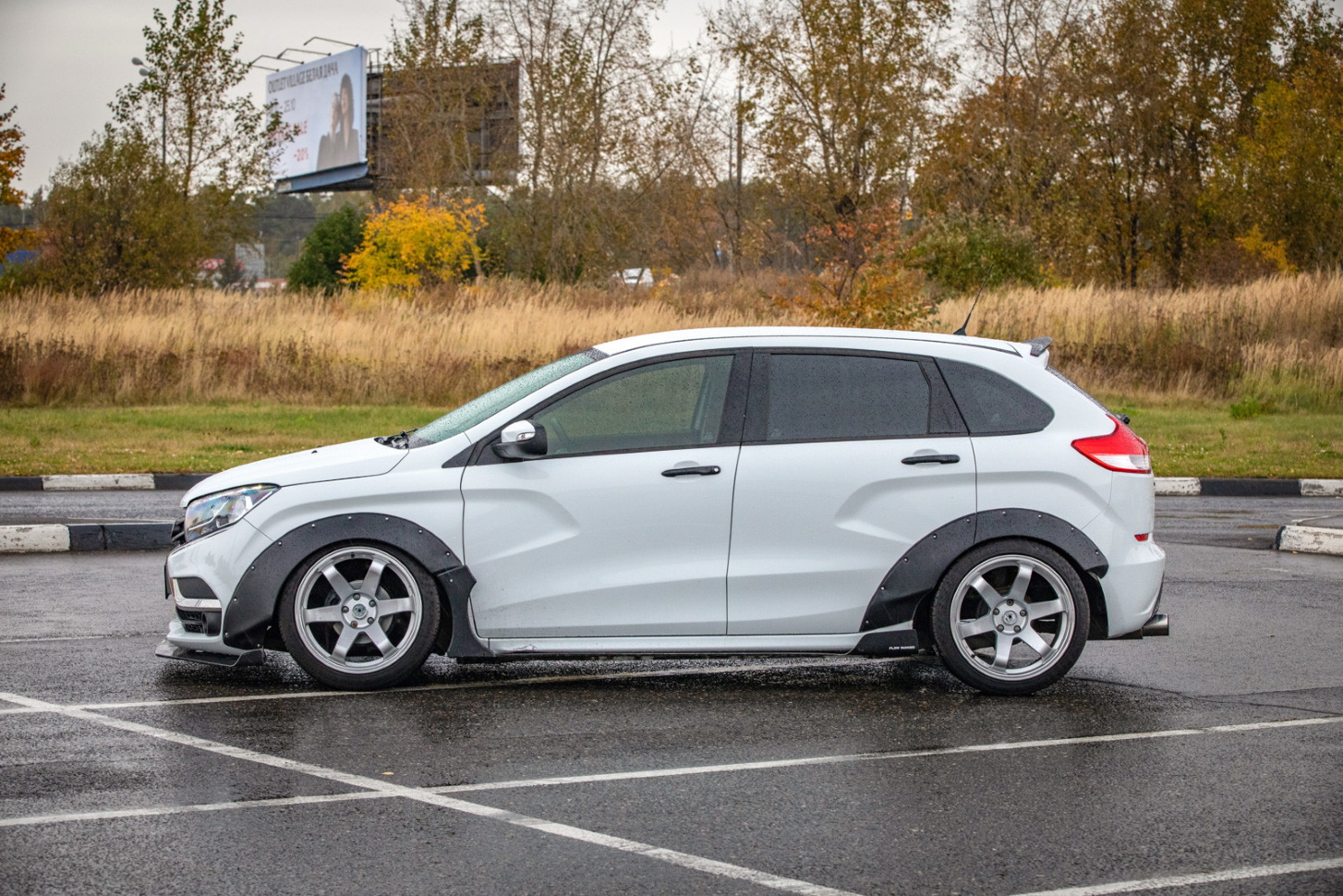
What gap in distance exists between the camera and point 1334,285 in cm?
2678

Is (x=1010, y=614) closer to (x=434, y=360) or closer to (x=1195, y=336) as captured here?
(x=434, y=360)

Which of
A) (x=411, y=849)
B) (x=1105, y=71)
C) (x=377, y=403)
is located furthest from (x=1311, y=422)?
(x=1105, y=71)

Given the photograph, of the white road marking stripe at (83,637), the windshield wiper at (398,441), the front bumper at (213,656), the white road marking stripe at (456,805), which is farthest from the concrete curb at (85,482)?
the white road marking stripe at (456,805)

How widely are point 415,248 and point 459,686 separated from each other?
31076 mm

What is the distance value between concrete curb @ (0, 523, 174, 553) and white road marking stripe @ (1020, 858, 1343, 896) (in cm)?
818

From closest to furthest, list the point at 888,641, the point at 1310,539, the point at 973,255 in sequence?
the point at 888,641
the point at 1310,539
the point at 973,255

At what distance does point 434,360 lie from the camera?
22.8 meters

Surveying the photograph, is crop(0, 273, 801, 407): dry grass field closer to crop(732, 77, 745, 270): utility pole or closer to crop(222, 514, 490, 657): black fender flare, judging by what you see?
crop(732, 77, 745, 270): utility pole

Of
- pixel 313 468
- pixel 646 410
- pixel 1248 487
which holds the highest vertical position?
pixel 646 410

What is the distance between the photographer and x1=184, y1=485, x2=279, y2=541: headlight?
20.6ft

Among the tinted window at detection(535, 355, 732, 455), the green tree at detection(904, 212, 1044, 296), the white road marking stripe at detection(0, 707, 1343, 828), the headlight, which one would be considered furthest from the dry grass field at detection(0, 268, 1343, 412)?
the white road marking stripe at detection(0, 707, 1343, 828)

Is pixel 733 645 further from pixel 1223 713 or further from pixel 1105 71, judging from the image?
pixel 1105 71

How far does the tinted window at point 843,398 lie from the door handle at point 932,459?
0.13 m

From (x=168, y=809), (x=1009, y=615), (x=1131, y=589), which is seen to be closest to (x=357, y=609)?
(x=168, y=809)
